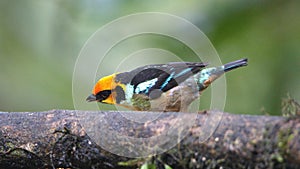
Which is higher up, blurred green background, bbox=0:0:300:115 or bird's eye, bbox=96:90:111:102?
blurred green background, bbox=0:0:300:115

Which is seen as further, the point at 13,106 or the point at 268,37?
the point at 13,106

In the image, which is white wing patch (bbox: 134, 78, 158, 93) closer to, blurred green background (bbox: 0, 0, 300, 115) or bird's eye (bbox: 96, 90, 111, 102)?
bird's eye (bbox: 96, 90, 111, 102)

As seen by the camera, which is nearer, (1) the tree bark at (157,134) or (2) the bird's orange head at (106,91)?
(1) the tree bark at (157,134)

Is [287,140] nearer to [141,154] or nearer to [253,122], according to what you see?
[253,122]

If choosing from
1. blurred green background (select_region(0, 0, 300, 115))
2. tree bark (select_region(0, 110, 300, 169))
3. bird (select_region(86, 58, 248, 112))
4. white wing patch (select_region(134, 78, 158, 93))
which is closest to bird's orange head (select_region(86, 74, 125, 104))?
bird (select_region(86, 58, 248, 112))

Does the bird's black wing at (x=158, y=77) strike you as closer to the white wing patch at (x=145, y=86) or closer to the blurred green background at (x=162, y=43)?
the white wing patch at (x=145, y=86)

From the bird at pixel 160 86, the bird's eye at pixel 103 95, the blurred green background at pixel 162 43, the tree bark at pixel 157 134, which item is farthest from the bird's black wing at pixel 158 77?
the blurred green background at pixel 162 43

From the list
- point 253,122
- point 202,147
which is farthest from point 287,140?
point 202,147
